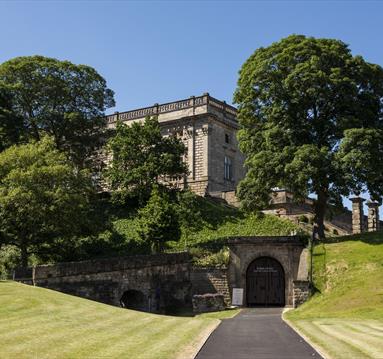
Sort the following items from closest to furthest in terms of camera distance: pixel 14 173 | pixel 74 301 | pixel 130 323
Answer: pixel 130 323
pixel 74 301
pixel 14 173

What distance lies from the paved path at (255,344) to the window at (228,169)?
3675cm

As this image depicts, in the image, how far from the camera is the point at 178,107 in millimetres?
59656

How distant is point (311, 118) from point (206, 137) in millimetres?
16770

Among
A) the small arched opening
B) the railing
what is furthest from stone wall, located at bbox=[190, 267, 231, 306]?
the railing

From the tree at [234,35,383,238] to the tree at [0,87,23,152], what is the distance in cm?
2078

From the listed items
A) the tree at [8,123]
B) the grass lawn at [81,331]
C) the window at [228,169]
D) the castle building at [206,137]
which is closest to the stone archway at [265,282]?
the grass lawn at [81,331]

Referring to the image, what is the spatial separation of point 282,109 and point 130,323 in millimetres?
24074

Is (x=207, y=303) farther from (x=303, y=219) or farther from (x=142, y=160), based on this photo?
(x=142, y=160)

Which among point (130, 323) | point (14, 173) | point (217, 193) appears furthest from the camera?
point (217, 193)

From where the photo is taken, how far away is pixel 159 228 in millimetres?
41719

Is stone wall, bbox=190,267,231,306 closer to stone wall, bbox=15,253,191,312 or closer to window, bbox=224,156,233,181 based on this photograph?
stone wall, bbox=15,253,191,312

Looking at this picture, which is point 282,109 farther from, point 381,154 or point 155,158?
point 155,158

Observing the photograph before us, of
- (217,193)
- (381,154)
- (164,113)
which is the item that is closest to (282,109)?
(381,154)

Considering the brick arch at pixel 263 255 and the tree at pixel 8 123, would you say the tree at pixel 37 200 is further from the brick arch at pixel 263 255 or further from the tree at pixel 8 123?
the tree at pixel 8 123
